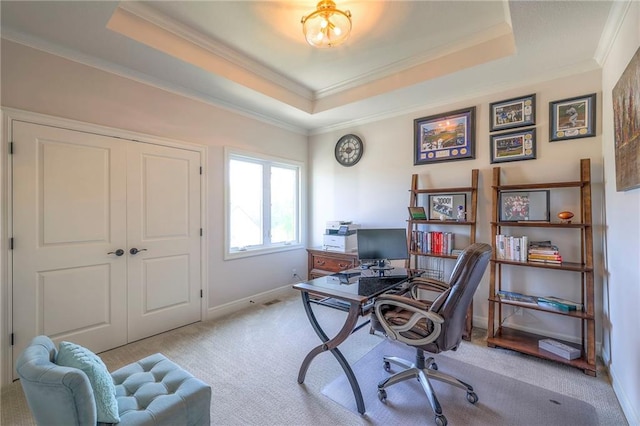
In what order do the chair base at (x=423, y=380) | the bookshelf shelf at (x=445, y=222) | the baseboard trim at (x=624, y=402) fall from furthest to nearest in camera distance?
the bookshelf shelf at (x=445, y=222), the chair base at (x=423, y=380), the baseboard trim at (x=624, y=402)

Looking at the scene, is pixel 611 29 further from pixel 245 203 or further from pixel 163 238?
pixel 163 238

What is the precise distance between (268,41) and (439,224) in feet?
8.88

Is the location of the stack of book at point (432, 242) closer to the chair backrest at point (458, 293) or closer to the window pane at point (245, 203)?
the chair backrest at point (458, 293)

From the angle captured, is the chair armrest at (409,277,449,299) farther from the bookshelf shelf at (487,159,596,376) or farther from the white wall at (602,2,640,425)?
the white wall at (602,2,640,425)

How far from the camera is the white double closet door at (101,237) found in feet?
7.19

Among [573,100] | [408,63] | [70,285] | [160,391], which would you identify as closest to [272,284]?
[70,285]

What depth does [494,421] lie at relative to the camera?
1730 millimetres

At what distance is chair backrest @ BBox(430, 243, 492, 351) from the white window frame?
2.67 metres

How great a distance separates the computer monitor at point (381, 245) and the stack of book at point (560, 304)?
125 cm

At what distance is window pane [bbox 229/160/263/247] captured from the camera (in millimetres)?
3727

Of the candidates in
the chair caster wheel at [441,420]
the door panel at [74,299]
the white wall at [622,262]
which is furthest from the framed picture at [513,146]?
the door panel at [74,299]

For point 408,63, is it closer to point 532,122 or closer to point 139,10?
point 532,122

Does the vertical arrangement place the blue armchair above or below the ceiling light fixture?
below

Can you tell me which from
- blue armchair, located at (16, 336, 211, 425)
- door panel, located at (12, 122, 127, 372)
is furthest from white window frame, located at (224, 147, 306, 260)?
blue armchair, located at (16, 336, 211, 425)
